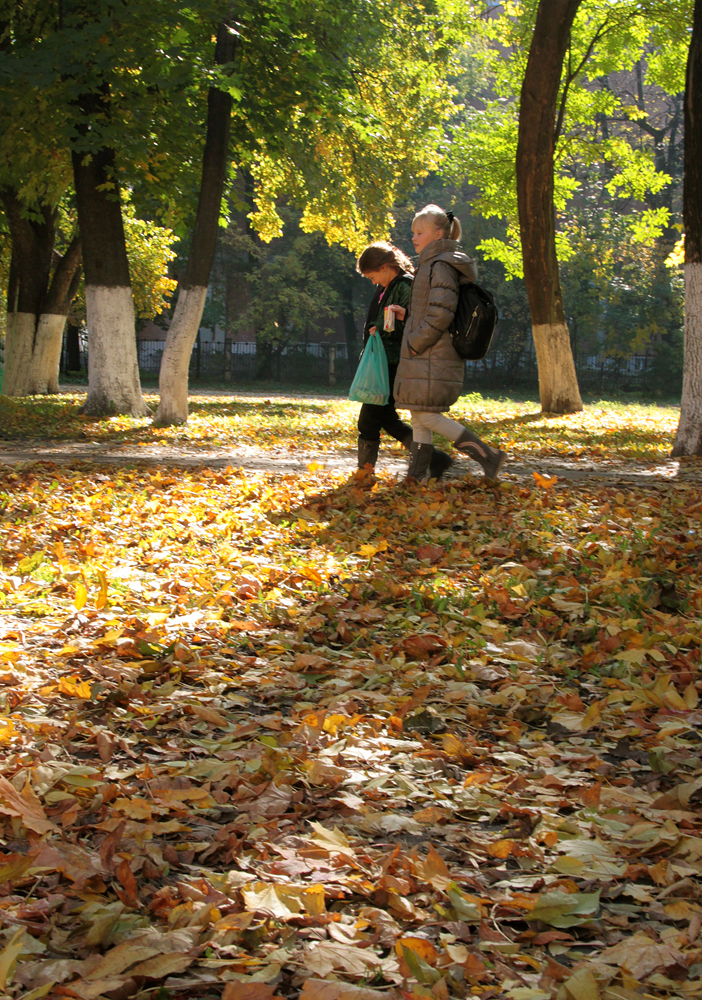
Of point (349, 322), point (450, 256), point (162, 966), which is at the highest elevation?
point (349, 322)

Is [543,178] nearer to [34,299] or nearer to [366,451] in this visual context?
[366,451]

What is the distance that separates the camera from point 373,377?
690 cm

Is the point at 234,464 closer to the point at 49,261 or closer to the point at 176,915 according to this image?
the point at 176,915

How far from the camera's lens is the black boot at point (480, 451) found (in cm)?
662

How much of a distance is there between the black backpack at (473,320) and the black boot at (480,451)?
0.67 meters

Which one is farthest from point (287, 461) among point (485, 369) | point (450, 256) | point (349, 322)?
point (349, 322)

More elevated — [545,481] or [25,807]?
[545,481]

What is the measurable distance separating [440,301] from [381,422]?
1505mm

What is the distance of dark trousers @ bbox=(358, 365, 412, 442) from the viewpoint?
23.9ft

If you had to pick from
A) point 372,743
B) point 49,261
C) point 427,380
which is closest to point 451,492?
point 427,380

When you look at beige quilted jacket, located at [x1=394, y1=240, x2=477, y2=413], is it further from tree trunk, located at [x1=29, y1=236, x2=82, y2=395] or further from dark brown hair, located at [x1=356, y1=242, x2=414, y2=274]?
tree trunk, located at [x1=29, y1=236, x2=82, y2=395]

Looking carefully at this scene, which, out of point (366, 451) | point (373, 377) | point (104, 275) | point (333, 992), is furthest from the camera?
point (104, 275)

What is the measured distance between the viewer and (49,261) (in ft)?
65.1

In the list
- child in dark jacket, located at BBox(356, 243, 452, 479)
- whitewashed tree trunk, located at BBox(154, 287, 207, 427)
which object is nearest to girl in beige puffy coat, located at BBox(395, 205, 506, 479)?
child in dark jacket, located at BBox(356, 243, 452, 479)
